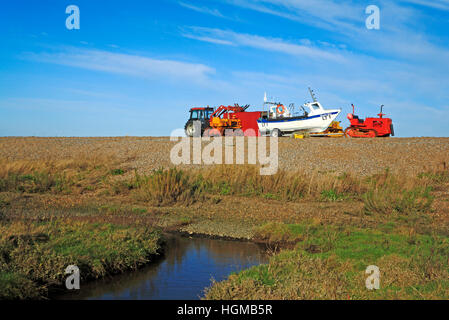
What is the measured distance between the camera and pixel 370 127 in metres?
30.8

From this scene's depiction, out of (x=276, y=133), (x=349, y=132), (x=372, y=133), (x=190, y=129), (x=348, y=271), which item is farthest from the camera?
(x=190, y=129)

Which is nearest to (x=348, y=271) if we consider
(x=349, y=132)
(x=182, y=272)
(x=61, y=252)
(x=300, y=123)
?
(x=182, y=272)

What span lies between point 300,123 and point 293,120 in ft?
1.97

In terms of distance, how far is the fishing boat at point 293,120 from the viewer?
1209 inches

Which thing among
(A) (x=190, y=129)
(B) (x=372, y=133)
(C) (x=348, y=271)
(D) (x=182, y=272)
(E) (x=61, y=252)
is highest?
(A) (x=190, y=129)

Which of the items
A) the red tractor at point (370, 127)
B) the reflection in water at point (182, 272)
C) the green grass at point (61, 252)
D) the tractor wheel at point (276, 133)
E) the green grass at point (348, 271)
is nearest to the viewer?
the green grass at point (348, 271)

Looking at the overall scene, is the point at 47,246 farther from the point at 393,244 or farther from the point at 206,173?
the point at 206,173

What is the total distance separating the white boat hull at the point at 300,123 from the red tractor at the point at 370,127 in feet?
6.07

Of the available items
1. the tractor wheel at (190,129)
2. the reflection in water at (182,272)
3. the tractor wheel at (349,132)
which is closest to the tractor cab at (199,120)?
the tractor wheel at (190,129)

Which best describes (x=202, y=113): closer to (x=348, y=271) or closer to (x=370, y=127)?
(x=370, y=127)

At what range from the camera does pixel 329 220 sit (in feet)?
40.5

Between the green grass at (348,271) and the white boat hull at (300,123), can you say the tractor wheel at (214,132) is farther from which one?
the green grass at (348,271)
